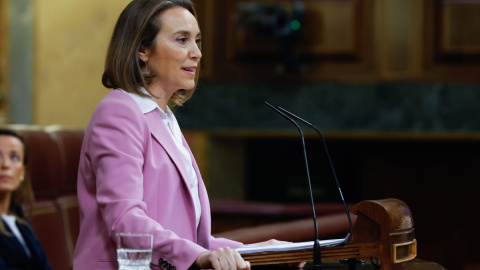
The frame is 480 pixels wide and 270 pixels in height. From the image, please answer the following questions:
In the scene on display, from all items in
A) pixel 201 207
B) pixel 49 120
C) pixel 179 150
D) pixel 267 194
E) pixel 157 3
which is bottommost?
pixel 267 194

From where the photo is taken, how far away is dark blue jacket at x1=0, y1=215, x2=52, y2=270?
10.1 feet

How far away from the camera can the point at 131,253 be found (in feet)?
4.05

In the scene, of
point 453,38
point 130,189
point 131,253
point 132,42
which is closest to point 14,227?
point 132,42

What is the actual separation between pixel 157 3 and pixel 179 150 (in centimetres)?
31

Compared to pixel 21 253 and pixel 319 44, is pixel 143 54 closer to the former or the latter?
pixel 21 253

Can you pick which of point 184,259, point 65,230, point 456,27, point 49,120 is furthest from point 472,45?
point 184,259

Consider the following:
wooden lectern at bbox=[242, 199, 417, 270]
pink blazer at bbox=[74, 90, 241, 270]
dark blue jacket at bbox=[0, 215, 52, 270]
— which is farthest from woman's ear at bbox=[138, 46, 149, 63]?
dark blue jacket at bbox=[0, 215, 52, 270]

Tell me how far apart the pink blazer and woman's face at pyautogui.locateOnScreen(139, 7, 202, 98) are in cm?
9

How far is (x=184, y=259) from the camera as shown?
1.37 meters

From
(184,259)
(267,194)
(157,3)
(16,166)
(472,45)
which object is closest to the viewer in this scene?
(184,259)

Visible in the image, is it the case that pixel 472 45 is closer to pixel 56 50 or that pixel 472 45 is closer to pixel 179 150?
pixel 56 50

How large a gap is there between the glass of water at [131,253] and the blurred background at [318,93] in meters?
3.56

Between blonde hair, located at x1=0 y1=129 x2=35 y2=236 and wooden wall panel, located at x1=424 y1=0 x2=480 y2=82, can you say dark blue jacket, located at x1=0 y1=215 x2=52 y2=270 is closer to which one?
blonde hair, located at x1=0 y1=129 x2=35 y2=236

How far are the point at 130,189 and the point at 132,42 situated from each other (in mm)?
349
